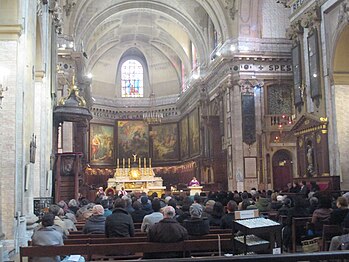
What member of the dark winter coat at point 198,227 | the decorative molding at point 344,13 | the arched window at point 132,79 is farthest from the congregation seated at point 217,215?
the arched window at point 132,79

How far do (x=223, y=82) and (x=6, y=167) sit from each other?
61.8ft

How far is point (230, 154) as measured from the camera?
26.0 meters

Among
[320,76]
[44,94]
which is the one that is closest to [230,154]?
[320,76]

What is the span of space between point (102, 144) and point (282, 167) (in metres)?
19.2

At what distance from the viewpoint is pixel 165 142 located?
42062 mm

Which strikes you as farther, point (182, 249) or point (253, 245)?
point (182, 249)

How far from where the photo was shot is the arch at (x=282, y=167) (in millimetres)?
26047

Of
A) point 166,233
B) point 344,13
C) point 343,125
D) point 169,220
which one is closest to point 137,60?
point 343,125

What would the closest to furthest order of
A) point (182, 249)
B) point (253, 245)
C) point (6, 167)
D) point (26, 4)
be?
1. point (253, 245)
2. point (182, 249)
3. point (6, 167)
4. point (26, 4)

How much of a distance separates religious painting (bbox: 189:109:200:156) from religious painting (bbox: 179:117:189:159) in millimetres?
1028

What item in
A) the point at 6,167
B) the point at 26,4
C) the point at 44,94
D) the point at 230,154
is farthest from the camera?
the point at 230,154

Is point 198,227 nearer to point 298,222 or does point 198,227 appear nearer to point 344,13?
point 298,222

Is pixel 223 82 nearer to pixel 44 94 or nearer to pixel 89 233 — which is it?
pixel 44 94

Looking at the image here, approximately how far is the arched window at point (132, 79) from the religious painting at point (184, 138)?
614 cm
